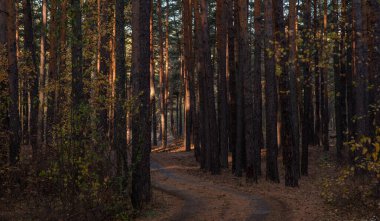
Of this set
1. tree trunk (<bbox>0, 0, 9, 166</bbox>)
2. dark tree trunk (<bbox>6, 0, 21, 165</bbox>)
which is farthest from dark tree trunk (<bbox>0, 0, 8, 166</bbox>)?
dark tree trunk (<bbox>6, 0, 21, 165</bbox>)

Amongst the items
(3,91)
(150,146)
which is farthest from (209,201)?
(3,91)

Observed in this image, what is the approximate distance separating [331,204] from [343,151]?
16.2 m

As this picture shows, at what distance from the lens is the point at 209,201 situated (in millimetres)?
13094

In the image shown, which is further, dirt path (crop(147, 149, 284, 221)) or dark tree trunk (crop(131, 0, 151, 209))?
dark tree trunk (crop(131, 0, 151, 209))

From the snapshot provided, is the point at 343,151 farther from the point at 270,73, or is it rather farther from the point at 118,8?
the point at 118,8

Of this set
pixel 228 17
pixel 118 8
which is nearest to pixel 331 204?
pixel 118 8

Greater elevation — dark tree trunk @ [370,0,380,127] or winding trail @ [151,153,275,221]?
dark tree trunk @ [370,0,380,127]

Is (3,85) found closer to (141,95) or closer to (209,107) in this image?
(141,95)

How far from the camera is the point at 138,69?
12086 millimetres

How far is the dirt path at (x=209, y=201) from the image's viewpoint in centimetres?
1100

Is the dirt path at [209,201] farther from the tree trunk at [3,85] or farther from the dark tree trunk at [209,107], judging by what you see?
the tree trunk at [3,85]

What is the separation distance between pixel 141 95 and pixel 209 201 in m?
4.00

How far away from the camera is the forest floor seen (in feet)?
36.3

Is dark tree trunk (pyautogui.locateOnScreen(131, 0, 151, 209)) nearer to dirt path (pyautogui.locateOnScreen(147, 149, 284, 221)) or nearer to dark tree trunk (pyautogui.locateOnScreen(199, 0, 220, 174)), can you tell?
dirt path (pyautogui.locateOnScreen(147, 149, 284, 221))
